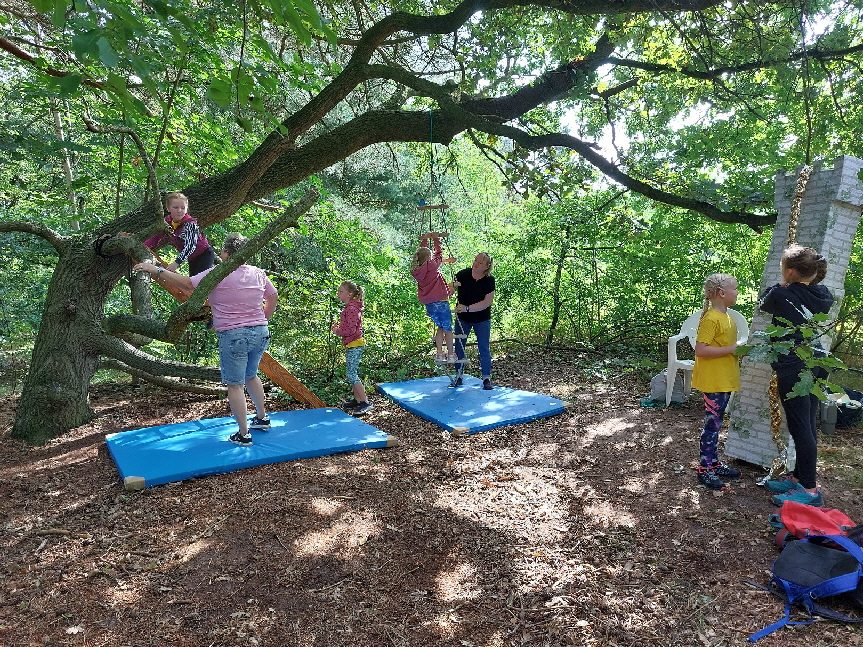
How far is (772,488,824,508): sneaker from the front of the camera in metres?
3.10

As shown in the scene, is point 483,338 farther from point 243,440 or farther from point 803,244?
point 803,244

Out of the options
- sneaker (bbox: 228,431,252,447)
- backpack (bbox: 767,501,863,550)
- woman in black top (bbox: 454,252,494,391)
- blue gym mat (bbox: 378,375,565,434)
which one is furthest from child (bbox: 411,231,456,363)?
backpack (bbox: 767,501,863,550)

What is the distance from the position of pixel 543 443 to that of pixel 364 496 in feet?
5.90

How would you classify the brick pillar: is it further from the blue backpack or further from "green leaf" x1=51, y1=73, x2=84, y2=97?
"green leaf" x1=51, y1=73, x2=84, y2=97

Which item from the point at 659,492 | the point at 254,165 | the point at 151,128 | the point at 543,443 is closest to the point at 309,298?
the point at 254,165

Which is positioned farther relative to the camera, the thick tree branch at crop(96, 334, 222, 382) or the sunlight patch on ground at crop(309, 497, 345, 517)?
the thick tree branch at crop(96, 334, 222, 382)

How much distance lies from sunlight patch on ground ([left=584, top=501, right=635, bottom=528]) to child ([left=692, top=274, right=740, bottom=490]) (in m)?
0.73

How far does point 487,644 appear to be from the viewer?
2.12m

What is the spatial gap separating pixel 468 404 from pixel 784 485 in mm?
2905

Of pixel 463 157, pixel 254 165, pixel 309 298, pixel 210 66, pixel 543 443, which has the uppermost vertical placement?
pixel 463 157

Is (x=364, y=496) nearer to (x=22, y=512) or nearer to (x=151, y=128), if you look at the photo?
(x=22, y=512)

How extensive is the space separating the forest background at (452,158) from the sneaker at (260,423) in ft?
3.53

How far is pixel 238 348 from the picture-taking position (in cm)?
399

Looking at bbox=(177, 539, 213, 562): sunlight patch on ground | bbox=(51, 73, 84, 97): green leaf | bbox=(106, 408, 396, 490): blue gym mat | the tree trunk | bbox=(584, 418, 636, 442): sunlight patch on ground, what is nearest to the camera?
bbox=(51, 73, 84, 97): green leaf
